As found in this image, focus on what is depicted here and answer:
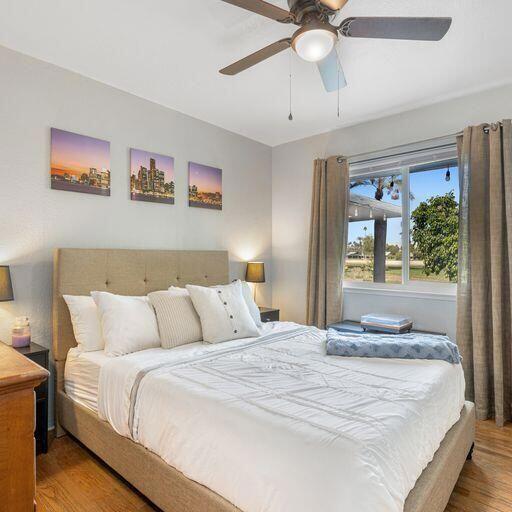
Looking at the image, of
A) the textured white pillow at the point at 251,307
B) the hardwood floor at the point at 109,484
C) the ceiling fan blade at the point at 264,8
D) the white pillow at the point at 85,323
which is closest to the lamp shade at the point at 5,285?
the white pillow at the point at 85,323

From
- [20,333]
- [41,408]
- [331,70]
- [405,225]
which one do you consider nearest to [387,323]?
[405,225]

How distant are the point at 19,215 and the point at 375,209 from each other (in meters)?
3.26

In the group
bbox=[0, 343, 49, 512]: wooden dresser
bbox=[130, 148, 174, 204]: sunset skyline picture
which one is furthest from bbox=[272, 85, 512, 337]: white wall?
bbox=[0, 343, 49, 512]: wooden dresser

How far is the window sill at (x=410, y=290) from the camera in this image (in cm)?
330

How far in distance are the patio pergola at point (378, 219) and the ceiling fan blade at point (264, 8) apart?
2463mm

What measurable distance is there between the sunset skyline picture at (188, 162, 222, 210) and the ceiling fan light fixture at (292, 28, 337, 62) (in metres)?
2.02

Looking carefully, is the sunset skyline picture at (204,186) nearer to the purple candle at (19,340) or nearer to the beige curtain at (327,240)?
the beige curtain at (327,240)

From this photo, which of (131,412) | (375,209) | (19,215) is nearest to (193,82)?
Answer: (19,215)

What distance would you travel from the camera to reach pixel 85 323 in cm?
249

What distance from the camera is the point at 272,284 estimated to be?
4605 millimetres

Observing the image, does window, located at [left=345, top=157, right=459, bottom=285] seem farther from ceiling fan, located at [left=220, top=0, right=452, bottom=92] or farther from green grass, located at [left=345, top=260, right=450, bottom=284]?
ceiling fan, located at [left=220, top=0, right=452, bottom=92]

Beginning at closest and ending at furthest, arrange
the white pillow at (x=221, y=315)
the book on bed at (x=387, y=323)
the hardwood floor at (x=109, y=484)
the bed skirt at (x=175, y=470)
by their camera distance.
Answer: the bed skirt at (x=175, y=470) < the hardwood floor at (x=109, y=484) < the white pillow at (x=221, y=315) < the book on bed at (x=387, y=323)

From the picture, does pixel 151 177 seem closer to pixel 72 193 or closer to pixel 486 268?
pixel 72 193

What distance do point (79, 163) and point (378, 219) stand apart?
2.91 m
